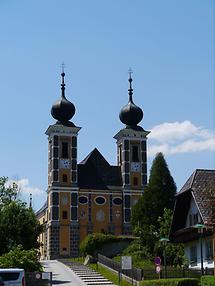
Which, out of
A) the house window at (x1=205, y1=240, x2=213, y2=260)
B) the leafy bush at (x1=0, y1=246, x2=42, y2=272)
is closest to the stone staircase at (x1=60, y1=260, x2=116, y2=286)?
the leafy bush at (x1=0, y1=246, x2=42, y2=272)

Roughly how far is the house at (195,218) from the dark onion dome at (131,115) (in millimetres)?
60668

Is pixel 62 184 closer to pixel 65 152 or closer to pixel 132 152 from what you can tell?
pixel 65 152

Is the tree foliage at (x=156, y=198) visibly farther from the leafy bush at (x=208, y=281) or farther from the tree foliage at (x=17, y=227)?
the leafy bush at (x=208, y=281)

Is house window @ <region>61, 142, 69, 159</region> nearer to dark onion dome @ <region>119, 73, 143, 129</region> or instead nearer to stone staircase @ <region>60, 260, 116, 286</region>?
dark onion dome @ <region>119, 73, 143, 129</region>

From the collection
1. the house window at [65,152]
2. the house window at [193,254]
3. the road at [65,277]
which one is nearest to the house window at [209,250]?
the house window at [193,254]

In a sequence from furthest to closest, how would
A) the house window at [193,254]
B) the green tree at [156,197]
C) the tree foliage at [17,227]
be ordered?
1. the green tree at [156,197]
2. the tree foliage at [17,227]
3. the house window at [193,254]

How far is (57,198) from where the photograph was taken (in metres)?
100

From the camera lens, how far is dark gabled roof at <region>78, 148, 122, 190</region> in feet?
348

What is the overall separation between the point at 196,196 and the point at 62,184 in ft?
A: 199

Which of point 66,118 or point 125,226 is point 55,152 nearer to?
point 66,118

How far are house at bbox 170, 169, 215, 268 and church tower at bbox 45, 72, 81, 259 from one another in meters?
53.2

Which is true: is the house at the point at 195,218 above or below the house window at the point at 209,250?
above

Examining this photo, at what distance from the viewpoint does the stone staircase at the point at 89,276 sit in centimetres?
4472

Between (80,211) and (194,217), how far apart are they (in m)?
60.2
